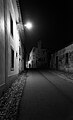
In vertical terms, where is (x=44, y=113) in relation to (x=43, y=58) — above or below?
below

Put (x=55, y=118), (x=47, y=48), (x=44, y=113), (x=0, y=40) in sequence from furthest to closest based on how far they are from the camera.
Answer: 1. (x=47, y=48)
2. (x=0, y=40)
3. (x=44, y=113)
4. (x=55, y=118)

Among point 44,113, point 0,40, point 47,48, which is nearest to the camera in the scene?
point 44,113

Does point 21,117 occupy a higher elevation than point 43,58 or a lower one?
lower

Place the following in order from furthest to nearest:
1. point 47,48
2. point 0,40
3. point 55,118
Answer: point 47,48
point 0,40
point 55,118

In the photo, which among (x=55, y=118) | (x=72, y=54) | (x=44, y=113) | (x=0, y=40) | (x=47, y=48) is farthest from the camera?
(x=47, y=48)

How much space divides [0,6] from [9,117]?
4.45 meters

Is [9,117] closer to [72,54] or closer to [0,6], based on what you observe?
[0,6]

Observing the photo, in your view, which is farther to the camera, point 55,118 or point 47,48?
point 47,48

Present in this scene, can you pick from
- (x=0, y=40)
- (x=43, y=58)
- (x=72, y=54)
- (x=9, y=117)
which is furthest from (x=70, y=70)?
(x=43, y=58)

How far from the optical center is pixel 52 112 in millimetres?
3041

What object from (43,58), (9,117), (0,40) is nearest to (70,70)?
(0,40)

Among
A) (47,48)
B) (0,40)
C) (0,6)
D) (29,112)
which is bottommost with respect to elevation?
(29,112)

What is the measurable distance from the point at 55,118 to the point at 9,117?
46.5 inches

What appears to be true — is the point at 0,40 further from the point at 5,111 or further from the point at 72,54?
the point at 72,54
